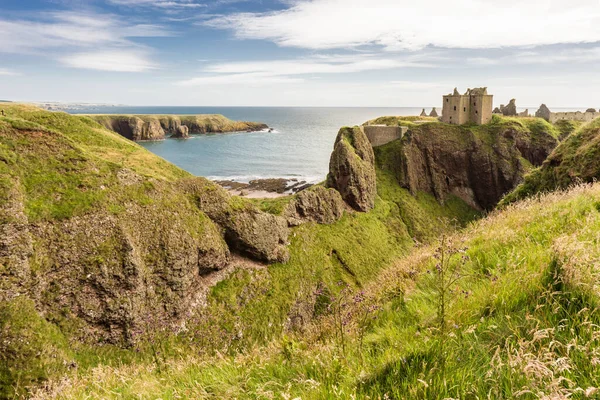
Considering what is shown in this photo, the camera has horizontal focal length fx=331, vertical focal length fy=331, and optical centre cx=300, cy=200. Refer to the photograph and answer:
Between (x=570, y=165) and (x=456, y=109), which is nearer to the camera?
(x=570, y=165)

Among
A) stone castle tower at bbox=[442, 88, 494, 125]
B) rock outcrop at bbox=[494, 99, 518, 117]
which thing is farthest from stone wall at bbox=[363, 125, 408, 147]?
rock outcrop at bbox=[494, 99, 518, 117]

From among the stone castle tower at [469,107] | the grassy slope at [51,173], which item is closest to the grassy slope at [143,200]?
the grassy slope at [51,173]

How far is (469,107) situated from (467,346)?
95.6m

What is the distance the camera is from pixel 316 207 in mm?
51062

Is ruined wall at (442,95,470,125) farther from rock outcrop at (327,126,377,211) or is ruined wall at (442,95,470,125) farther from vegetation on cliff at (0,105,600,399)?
rock outcrop at (327,126,377,211)

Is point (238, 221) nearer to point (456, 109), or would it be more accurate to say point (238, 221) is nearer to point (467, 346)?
point (467, 346)

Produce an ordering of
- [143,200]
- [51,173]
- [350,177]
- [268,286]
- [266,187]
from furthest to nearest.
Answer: [266,187]
[350,177]
[268,286]
[143,200]
[51,173]

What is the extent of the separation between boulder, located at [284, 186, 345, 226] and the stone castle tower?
162 feet

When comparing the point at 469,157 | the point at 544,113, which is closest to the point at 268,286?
the point at 469,157

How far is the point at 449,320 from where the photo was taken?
16.3 ft

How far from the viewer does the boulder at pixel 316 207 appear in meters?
48.0

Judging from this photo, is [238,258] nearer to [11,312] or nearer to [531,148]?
[11,312]

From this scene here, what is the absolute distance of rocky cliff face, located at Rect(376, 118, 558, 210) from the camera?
7919cm

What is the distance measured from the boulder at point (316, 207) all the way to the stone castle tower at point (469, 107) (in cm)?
4944
